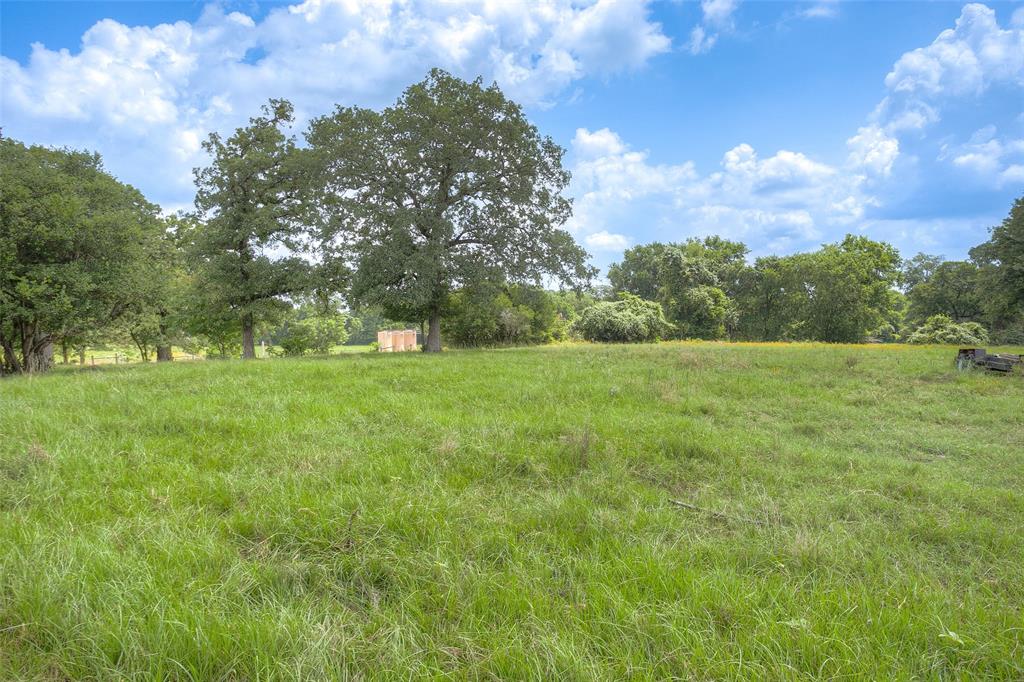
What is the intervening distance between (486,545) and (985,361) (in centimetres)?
1930

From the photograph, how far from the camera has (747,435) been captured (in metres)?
7.36

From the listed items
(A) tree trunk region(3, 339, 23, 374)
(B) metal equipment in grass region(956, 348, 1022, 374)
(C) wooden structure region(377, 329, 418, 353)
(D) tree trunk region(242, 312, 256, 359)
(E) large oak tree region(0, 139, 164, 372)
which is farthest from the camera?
(C) wooden structure region(377, 329, 418, 353)

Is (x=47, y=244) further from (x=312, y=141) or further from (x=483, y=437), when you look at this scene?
(x=483, y=437)

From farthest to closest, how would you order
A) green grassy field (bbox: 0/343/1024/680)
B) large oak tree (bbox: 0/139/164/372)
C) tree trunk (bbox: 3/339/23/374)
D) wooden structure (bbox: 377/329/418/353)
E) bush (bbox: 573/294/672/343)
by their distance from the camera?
1. wooden structure (bbox: 377/329/418/353)
2. bush (bbox: 573/294/672/343)
3. tree trunk (bbox: 3/339/23/374)
4. large oak tree (bbox: 0/139/164/372)
5. green grassy field (bbox: 0/343/1024/680)

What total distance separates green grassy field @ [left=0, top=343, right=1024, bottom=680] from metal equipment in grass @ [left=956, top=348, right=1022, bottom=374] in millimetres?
9469

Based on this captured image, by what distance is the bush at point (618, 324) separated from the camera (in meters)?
41.9

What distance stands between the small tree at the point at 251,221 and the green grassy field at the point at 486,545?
63.2ft

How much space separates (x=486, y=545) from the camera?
138 inches

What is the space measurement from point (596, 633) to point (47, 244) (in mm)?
25869

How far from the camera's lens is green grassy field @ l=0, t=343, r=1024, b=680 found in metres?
2.31

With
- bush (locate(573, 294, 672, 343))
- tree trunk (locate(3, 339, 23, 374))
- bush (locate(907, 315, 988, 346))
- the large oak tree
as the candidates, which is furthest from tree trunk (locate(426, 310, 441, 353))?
bush (locate(907, 315, 988, 346))

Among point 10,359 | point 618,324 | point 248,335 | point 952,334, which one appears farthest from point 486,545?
point 952,334

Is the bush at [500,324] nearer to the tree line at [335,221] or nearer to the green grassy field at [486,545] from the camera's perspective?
the tree line at [335,221]

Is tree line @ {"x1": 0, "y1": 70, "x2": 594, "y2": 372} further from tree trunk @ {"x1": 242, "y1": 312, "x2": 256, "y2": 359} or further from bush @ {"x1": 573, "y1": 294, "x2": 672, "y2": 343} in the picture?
bush @ {"x1": 573, "y1": 294, "x2": 672, "y2": 343}
